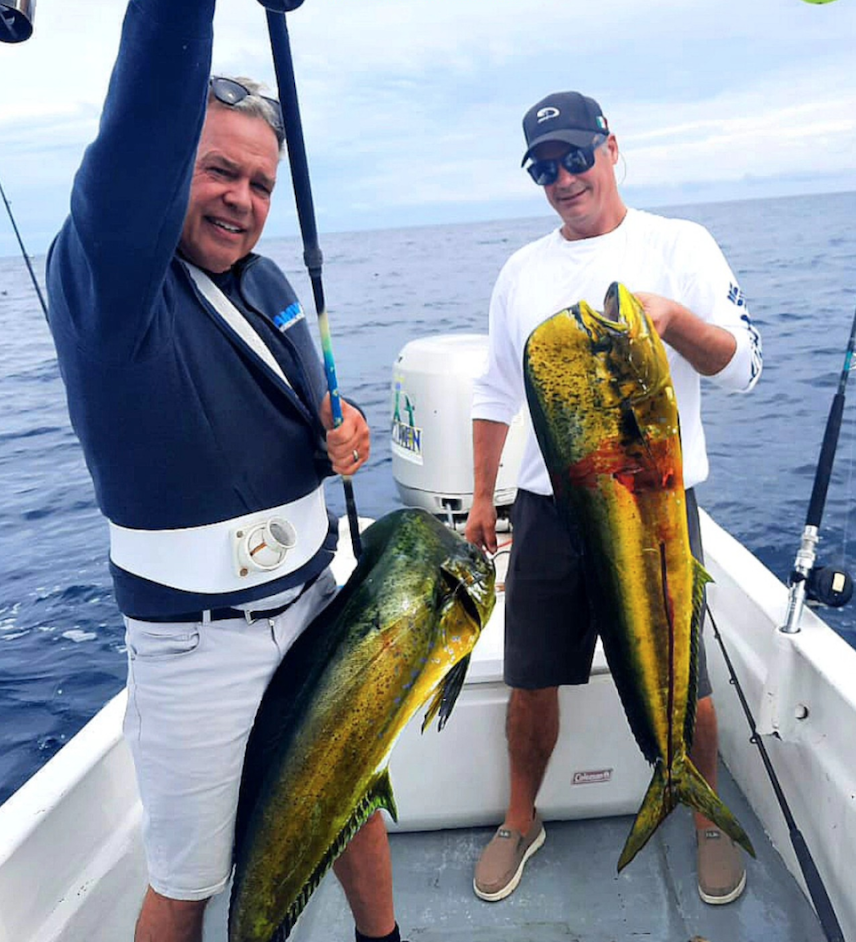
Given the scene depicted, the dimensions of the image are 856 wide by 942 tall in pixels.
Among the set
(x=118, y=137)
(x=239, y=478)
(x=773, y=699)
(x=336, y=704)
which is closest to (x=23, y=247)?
(x=239, y=478)

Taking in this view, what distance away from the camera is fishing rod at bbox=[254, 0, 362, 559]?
4.01ft

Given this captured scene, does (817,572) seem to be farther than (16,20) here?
Yes

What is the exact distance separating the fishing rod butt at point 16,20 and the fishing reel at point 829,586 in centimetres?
228

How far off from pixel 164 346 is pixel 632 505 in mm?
873

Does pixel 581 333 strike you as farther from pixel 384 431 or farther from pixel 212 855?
pixel 384 431

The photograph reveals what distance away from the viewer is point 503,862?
258 cm

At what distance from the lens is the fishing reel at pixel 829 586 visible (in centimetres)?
232

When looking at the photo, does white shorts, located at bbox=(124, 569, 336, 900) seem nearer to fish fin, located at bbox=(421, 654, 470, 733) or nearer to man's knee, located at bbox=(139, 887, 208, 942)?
man's knee, located at bbox=(139, 887, 208, 942)

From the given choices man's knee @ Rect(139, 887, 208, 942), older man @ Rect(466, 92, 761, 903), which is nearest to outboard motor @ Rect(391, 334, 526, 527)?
older man @ Rect(466, 92, 761, 903)

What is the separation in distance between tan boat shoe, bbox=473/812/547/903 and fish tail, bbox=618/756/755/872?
1.00m

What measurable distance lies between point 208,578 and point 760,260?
30.4m

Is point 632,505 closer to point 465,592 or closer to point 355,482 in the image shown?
point 465,592

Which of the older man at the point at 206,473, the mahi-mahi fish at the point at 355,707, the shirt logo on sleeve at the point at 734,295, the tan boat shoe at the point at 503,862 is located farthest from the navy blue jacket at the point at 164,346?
the tan boat shoe at the point at 503,862

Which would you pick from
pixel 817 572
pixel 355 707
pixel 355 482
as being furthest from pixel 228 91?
pixel 355 482
